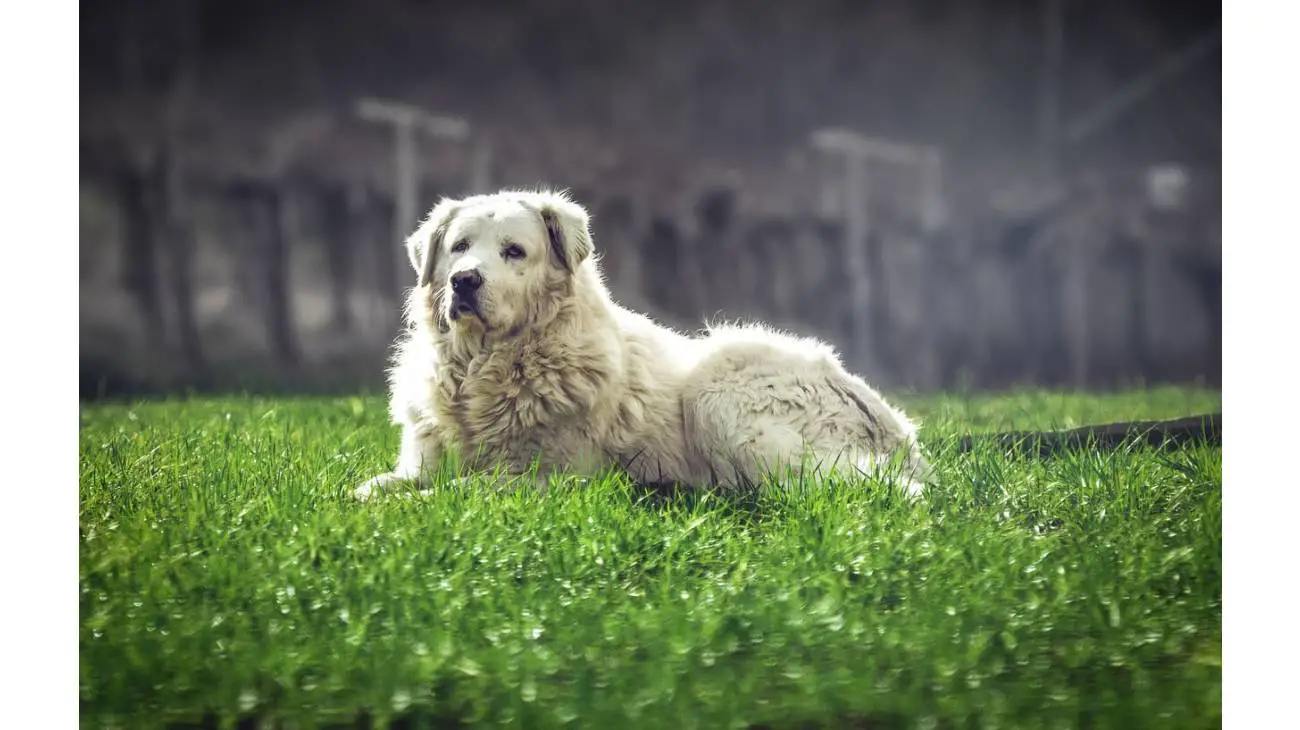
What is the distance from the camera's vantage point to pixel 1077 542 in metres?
2.88

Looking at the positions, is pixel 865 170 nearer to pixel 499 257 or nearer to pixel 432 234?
pixel 499 257

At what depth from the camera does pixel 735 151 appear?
362 centimetres

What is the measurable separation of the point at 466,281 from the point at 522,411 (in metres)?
0.45

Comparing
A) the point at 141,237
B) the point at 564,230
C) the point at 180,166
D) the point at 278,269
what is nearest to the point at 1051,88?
the point at 564,230

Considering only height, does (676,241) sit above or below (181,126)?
below

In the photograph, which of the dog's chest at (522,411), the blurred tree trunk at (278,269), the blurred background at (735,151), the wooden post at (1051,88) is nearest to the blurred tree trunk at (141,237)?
the blurred background at (735,151)

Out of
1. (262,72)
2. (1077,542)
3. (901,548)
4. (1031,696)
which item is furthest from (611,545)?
(262,72)

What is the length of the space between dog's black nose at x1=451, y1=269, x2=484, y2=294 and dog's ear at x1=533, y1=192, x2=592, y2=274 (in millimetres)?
309

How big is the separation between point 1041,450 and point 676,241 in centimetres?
143

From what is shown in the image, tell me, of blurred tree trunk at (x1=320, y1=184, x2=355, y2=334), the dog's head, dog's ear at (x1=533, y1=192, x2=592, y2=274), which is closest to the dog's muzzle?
the dog's head

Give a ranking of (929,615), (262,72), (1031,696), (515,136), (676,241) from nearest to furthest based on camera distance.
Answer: (1031,696), (929,615), (262,72), (515,136), (676,241)

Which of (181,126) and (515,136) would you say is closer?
(181,126)

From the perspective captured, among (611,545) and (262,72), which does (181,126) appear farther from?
(611,545)

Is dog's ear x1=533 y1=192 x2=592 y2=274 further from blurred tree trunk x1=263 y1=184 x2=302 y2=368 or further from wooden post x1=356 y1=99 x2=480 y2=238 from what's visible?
blurred tree trunk x1=263 y1=184 x2=302 y2=368
